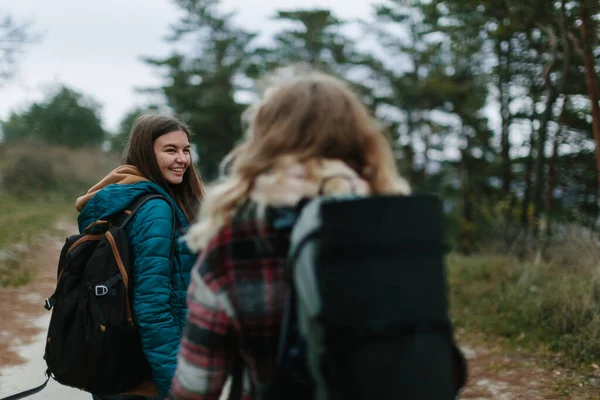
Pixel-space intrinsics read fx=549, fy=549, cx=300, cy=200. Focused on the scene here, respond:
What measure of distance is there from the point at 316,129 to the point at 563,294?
17.8 ft

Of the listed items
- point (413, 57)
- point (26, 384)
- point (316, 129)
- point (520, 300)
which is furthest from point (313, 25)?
point (316, 129)

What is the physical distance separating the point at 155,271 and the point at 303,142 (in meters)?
0.99

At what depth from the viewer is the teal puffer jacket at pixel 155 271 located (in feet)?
6.68

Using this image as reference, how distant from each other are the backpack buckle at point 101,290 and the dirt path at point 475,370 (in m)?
2.62

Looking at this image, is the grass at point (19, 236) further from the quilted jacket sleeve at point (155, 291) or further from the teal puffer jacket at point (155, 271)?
the quilted jacket sleeve at point (155, 291)

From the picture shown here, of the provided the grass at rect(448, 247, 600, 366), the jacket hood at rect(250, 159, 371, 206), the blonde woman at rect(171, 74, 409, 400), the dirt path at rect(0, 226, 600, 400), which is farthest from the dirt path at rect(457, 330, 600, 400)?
the jacket hood at rect(250, 159, 371, 206)

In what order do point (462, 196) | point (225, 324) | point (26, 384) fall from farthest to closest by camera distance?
1. point (462, 196)
2. point (26, 384)
3. point (225, 324)

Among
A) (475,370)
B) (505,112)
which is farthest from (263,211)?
(505,112)

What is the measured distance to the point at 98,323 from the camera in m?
2.01

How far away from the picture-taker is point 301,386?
4.09ft

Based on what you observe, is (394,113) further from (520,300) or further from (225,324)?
(225,324)

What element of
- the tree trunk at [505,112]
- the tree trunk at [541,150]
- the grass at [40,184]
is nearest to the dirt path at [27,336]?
the grass at [40,184]

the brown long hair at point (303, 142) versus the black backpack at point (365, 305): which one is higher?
the brown long hair at point (303, 142)

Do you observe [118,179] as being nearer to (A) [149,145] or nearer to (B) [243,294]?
(A) [149,145]
